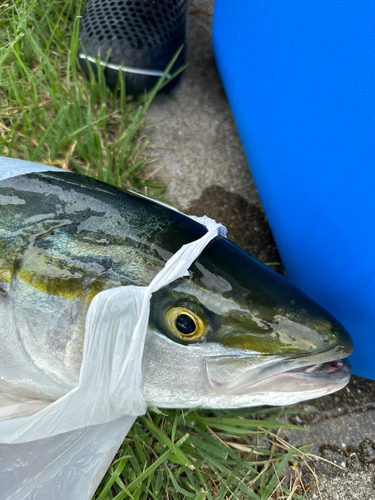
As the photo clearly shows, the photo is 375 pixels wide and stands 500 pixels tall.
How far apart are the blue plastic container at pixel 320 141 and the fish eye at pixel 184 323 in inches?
24.0

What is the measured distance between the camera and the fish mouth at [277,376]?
1.08m

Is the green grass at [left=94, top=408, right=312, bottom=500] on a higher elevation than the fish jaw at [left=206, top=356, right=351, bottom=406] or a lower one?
lower

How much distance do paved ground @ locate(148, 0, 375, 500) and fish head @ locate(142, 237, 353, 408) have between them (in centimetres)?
62

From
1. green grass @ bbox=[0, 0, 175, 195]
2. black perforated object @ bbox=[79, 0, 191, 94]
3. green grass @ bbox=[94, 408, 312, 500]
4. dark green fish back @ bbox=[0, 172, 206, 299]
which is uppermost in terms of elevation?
black perforated object @ bbox=[79, 0, 191, 94]

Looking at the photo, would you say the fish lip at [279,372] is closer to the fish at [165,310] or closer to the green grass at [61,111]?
the fish at [165,310]

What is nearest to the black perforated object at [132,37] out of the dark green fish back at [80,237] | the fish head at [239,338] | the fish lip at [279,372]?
the dark green fish back at [80,237]

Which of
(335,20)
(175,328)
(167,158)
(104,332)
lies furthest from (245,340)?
(167,158)

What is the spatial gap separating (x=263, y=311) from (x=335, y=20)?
92 centimetres

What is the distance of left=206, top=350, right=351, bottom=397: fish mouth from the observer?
3.55 ft

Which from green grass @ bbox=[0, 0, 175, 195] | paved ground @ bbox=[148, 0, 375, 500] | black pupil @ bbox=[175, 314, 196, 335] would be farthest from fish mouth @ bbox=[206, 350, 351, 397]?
green grass @ bbox=[0, 0, 175, 195]

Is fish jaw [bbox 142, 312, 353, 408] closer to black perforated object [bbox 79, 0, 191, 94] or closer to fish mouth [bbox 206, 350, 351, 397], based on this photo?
fish mouth [bbox 206, 350, 351, 397]

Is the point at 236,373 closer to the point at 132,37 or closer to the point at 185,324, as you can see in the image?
the point at 185,324

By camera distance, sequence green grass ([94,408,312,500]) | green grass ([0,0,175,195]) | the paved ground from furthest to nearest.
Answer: green grass ([0,0,175,195]), the paved ground, green grass ([94,408,312,500])

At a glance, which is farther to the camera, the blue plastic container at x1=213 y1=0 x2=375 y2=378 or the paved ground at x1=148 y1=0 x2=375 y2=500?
the paved ground at x1=148 y1=0 x2=375 y2=500
